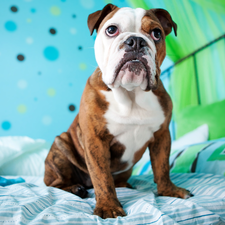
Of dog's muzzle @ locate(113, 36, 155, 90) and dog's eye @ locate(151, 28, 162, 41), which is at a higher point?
dog's eye @ locate(151, 28, 162, 41)

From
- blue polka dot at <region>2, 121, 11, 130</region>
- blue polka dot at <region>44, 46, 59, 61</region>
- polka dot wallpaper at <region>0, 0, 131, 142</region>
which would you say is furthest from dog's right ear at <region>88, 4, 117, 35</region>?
blue polka dot at <region>2, 121, 11, 130</region>

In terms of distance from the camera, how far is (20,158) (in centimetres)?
236

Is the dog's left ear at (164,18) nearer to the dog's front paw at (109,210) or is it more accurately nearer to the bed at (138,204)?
the bed at (138,204)

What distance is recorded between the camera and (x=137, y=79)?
41.0 inches

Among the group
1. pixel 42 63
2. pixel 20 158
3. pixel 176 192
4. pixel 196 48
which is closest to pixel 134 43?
pixel 176 192

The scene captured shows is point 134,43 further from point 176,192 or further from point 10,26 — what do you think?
point 10,26

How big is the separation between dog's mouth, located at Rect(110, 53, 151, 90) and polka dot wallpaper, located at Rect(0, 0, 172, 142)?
2.63 meters

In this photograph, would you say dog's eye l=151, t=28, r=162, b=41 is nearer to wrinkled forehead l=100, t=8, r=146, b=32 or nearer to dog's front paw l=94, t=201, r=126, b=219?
wrinkled forehead l=100, t=8, r=146, b=32

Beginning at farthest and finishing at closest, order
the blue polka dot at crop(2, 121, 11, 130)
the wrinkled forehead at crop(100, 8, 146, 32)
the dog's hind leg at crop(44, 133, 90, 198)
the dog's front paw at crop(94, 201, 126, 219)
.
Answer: the blue polka dot at crop(2, 121, 11, 130) → the dog's hind leg at crop(44, 133, 90, 198) → the wrinkled forehead at crop(100, 8, 146, 32) → the dog's front paw at crop(94, 201, 126, 219)

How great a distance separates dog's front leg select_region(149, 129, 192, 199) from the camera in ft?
4.18

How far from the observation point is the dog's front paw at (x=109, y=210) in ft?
3.10

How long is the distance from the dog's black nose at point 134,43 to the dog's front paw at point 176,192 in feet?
2.54

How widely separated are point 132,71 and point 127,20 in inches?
12.2

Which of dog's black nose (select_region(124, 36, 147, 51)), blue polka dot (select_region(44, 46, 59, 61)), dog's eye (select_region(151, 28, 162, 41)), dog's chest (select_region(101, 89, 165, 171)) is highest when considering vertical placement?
blue polka dot (select_region(44, 46, 59, 61))
